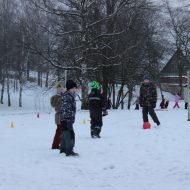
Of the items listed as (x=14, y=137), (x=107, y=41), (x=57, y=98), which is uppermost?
(x=107, y=41)

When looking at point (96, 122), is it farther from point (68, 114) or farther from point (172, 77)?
point (172, 77)

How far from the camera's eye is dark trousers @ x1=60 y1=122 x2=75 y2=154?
1027 centimetres

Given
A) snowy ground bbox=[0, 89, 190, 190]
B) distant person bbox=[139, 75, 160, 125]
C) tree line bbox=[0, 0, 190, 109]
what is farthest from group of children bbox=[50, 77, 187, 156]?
tree line bbox=[0, 0, 190, 109]

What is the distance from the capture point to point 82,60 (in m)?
35.5

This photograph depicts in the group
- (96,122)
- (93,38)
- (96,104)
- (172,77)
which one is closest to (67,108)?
(96,122)

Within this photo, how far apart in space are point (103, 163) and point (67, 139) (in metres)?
1.25

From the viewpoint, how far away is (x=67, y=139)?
407 inches

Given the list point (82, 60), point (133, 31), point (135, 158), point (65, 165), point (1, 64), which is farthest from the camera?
point (1, 64)

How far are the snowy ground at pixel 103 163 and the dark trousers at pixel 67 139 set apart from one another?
7.5 inches

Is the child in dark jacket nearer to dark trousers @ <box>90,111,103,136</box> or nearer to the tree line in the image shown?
dark trousers @ <box>90,111,103,136</box>

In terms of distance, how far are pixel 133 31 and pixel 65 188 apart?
31602mm

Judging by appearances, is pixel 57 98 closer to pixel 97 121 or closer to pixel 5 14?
pixel 97 121

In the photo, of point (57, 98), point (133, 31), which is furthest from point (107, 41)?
point (57, 98)

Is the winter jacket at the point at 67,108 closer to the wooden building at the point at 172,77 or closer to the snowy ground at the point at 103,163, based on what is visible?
the snowy ground at the point at 103,163
